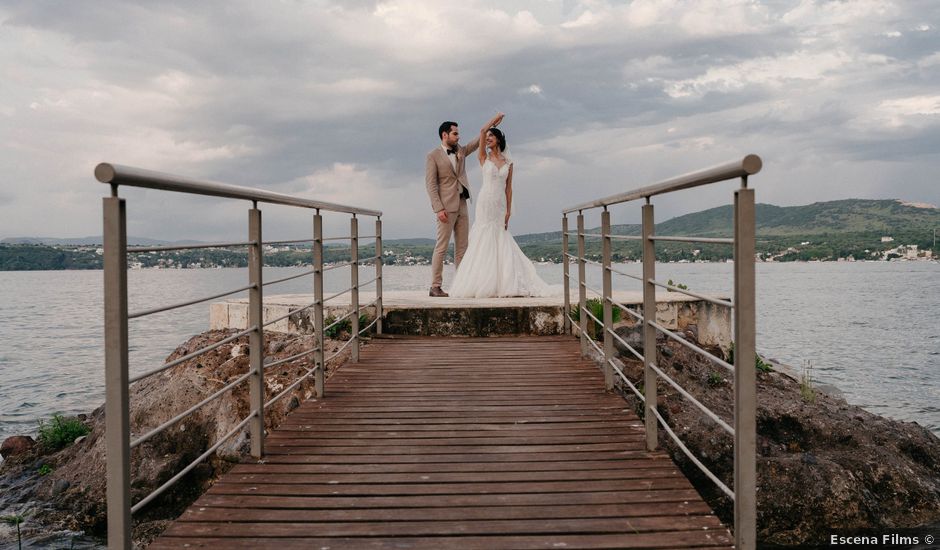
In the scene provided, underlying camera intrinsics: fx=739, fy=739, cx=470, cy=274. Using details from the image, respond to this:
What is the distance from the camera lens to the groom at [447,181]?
954 cm

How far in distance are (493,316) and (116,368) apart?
20.4 feet

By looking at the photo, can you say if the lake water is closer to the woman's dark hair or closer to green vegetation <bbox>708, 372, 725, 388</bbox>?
the woman's dark hair

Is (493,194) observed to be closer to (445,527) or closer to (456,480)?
(456,480)

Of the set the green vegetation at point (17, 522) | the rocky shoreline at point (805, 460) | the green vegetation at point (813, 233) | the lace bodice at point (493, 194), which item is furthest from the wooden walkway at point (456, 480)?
the green vegetation at point (813, 233)

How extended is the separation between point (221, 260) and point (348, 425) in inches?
1214

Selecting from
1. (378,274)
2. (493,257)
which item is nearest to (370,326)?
(378,274)

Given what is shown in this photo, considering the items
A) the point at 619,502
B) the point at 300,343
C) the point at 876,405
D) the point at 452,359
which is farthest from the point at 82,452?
the point at 876,405

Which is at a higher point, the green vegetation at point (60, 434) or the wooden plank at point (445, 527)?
the wooden plank at point (445, 527)

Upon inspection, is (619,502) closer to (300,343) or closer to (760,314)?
(300,343)

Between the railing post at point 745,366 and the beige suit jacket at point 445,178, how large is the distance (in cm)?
717

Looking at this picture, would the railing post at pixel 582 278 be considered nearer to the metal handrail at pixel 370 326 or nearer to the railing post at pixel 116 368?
the metal handrail at pixel 370 326

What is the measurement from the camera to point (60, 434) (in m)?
9.87

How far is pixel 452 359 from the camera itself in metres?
6.91

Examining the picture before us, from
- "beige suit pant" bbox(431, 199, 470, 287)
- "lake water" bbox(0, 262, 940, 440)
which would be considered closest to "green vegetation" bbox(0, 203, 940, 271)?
"lake water" bbox(0, 262, 940, 440)
